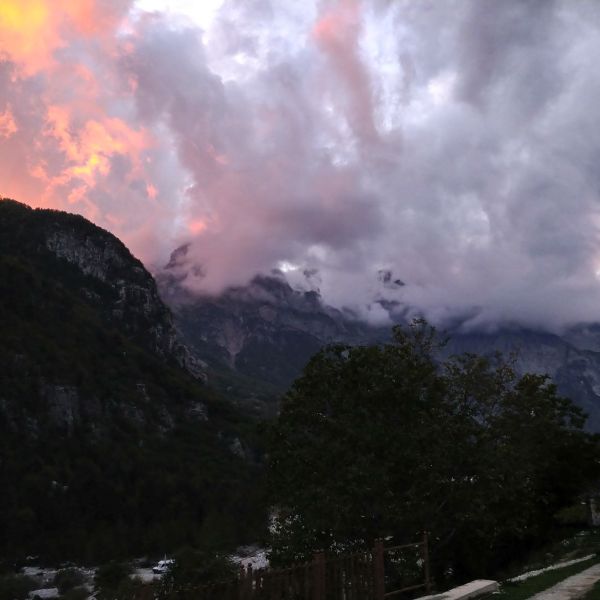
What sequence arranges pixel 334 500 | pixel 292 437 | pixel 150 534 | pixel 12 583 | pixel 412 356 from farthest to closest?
pixel 150 534
pixel 12 583
pixel 412 356
pixel 292 437
pixel 334 500

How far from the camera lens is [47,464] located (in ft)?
527

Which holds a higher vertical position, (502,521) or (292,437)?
(292,437)

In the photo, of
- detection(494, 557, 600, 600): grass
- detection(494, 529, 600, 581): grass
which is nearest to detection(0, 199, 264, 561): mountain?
detection(494, 529, 600, 581): grass

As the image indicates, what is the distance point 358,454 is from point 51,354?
18719 centimetres

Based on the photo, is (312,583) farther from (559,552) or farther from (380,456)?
(559,552)

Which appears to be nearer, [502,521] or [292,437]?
[292,437]

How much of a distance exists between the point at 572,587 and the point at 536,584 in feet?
5.98

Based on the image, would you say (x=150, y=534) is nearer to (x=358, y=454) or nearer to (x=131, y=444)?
(x=131, y=444)

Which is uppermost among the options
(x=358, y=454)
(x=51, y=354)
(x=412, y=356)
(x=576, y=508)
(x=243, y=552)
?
(x=51, y=354)

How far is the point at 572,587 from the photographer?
18500mm

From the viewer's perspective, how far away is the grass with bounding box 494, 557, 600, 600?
17609 mm

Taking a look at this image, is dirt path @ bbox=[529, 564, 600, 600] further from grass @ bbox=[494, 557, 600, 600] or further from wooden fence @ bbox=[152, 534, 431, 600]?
wooden fence @ bbox=[152, 534, 431, 600]

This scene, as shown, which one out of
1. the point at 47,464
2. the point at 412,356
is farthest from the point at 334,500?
the point at 47,464

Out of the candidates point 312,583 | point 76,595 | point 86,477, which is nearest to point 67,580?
point 76,595
